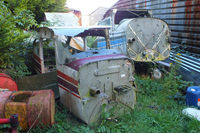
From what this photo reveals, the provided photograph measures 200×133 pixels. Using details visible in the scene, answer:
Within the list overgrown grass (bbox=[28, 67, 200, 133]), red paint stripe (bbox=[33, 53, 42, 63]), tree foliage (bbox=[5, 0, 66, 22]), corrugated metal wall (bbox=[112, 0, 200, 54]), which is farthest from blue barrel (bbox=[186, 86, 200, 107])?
tree foliage (bbox=[5, 0, 66, 22])

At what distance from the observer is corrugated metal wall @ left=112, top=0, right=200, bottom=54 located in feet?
25.5

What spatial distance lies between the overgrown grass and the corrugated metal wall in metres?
3.25

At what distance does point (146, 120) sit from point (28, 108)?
280cm

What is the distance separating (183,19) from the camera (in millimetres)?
8617

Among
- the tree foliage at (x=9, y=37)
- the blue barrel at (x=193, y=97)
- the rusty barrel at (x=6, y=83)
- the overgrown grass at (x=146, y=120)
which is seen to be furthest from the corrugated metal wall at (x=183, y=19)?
the rusty barrel at (x=6, y=83)

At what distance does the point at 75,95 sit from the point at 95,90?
1.78ft

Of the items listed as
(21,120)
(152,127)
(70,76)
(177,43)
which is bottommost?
(152,127)

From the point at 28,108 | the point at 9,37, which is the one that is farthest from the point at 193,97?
the point at 9,37

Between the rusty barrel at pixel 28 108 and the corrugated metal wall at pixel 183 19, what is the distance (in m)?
7.11

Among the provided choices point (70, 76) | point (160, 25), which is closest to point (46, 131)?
point (70, 76)

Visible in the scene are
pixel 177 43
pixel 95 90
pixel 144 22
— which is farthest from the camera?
pixel 177 43

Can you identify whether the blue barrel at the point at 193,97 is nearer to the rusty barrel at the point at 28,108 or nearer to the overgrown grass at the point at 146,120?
the overgrown grass at the point at 146,120

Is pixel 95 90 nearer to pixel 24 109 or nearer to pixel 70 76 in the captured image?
pixel 70 76

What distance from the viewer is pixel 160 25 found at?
6824 mm
